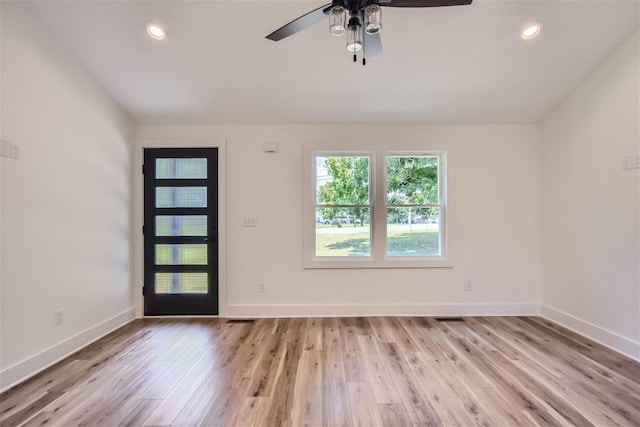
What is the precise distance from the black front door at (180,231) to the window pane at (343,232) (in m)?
1.33

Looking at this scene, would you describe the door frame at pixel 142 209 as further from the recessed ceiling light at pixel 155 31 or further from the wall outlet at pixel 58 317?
the recessed ceiling light at pixel 155 31

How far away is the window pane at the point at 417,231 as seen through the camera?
378cm

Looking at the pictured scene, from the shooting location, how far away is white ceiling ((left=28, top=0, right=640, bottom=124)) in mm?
2354

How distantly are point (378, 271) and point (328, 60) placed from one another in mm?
2441

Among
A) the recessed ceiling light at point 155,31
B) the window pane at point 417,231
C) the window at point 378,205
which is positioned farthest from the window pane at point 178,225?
the window pane at point 417,231

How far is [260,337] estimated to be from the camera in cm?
301

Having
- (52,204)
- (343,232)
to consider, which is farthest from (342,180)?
(52,204)

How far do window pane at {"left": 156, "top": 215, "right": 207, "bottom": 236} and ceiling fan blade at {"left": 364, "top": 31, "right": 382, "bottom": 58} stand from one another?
2753 millimetres

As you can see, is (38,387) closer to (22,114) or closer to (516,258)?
(22,114)

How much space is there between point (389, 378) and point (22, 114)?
3438mm

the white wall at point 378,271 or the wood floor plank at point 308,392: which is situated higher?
the white wall at point 378,271

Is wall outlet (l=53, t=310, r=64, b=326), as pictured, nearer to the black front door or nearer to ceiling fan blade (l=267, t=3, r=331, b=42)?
the black front door

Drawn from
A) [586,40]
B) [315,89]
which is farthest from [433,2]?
[586,40]

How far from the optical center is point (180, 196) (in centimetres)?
369
